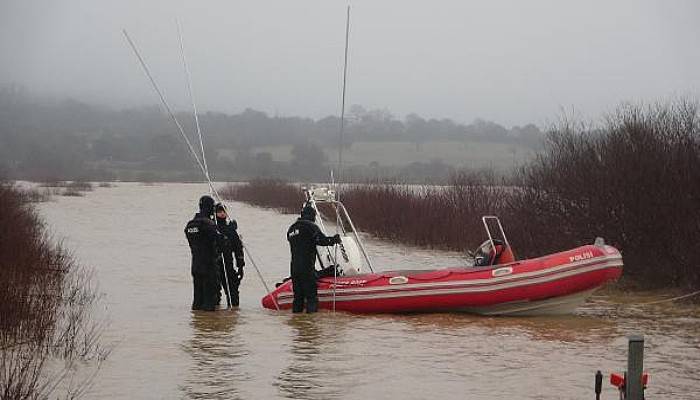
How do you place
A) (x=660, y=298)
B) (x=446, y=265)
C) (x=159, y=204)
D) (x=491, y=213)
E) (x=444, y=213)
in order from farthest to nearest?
(x=159, y=204), (x=444, y=213), (x=491, y=213), (x=446, y=265), (x=660, y=298)

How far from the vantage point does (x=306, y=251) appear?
13562 mm

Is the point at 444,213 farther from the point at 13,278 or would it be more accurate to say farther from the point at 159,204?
the point at 159,204

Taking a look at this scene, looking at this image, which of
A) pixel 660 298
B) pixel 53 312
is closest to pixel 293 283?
pixel 53 312

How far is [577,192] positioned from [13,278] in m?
11.0

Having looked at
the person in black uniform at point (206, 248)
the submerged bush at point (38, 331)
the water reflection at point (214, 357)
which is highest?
the person in black uniform at point (206, 248)

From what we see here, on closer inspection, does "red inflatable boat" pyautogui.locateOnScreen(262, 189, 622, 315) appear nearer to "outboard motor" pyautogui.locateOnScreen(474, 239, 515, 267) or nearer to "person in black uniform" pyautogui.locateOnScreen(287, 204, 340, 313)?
"outboard motor" pyautogui.locateOnScreen(474, 239, 515, 267)

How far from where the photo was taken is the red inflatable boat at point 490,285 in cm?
1312

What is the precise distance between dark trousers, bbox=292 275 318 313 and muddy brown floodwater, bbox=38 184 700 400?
21 centimetres

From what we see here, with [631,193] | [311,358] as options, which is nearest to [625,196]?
[631,193]

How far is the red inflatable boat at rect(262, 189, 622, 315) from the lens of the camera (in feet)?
43.0

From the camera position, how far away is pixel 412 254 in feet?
85.3

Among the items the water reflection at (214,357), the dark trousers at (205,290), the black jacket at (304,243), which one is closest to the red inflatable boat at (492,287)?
the black jacket at (304,243)

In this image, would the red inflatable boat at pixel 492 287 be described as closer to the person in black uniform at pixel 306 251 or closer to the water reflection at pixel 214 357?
the person in black uniform at pixel 306 251

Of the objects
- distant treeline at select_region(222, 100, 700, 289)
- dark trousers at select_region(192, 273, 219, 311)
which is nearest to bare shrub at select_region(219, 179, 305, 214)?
distant treeline at select_region(222, 100, 700, 289)
